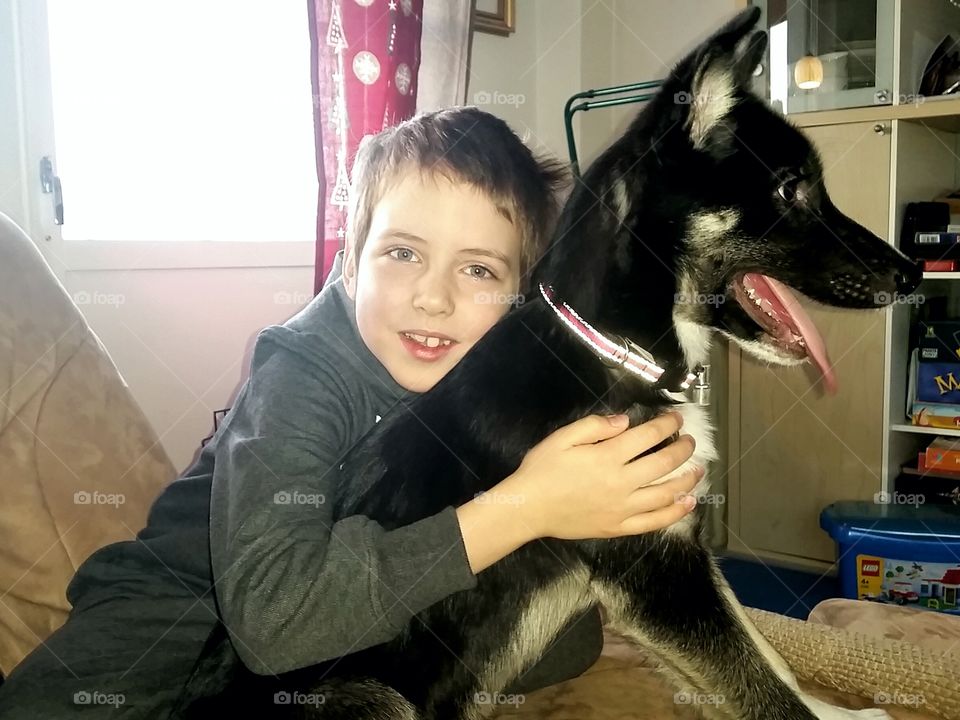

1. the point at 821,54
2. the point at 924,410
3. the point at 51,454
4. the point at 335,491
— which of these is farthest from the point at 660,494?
the point at 821,54

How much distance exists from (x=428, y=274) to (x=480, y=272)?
0.32ft

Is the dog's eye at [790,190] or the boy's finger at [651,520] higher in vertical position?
the dog's eye at [790,190]

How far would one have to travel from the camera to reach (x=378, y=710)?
0.92 meters

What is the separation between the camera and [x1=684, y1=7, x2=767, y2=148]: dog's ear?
3.36 ft

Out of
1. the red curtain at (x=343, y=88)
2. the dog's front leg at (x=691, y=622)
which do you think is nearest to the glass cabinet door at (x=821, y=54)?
the red curtain at (x=343, y=88)

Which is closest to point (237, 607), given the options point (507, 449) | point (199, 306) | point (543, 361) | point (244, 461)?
point (244, 461)

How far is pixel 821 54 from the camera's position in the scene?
2.77m

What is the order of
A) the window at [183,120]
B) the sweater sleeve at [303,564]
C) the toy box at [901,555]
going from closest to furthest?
the sweater sleeve at [303,564]
the window at [183,120]
the toy box at [901,555]

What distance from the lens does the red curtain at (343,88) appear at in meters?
2.20

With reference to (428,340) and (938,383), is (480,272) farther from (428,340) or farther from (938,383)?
(938,383)

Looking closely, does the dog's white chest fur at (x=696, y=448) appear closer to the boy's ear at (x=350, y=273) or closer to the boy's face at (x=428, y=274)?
the boy's face at (x=428, y=274)

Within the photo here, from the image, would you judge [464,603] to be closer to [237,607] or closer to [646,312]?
[237,607]

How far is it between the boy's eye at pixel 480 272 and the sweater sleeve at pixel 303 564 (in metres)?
0.39

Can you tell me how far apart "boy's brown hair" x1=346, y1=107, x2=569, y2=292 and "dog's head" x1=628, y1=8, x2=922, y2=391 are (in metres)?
0.23
